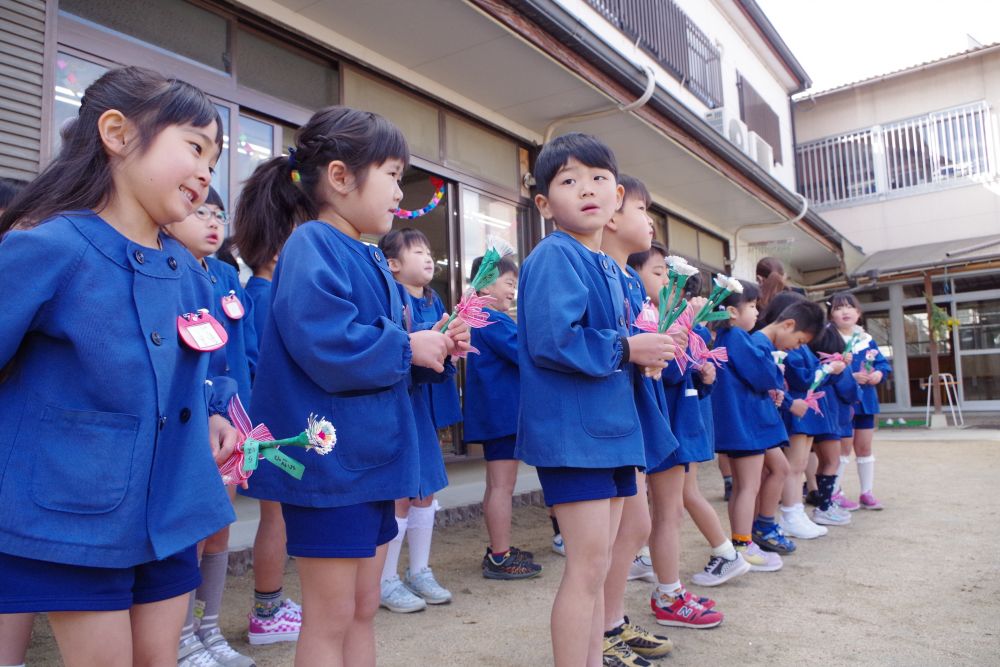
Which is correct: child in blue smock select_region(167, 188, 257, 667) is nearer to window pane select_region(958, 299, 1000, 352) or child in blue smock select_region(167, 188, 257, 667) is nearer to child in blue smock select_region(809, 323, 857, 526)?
child in blue smock select_region(809, 323, 857, 526)

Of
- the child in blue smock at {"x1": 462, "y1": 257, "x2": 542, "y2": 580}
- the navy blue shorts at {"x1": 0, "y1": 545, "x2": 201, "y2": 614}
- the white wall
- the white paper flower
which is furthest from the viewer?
the white wall

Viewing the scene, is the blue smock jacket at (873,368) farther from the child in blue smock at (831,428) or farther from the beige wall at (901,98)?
the beige wall at (901,98)

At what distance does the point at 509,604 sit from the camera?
3.11 metres

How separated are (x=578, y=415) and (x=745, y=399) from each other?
2116 mm

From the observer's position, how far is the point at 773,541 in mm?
4039

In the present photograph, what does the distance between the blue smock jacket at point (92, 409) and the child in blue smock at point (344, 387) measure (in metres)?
0.28

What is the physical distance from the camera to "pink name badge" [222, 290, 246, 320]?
8.17 feet

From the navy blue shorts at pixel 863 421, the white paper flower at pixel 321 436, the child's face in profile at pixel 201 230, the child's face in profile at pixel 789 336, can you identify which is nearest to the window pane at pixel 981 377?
the navy blue shorts at pixel 863 421

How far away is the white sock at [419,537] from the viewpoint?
3.28 meters

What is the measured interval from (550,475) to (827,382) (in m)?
3.72

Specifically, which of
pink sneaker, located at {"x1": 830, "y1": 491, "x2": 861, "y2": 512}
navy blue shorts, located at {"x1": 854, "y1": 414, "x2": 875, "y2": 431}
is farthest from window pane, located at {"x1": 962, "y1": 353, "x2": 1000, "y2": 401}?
pink sneaker, located at {"x1": 830, "y1": 491, "x2": 861, "y2": 512}

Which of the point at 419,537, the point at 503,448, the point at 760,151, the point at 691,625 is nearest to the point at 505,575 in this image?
the point at 419,537

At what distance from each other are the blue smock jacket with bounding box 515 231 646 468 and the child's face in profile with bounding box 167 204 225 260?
43.0 inches

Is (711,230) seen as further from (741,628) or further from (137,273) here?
(137,273)
